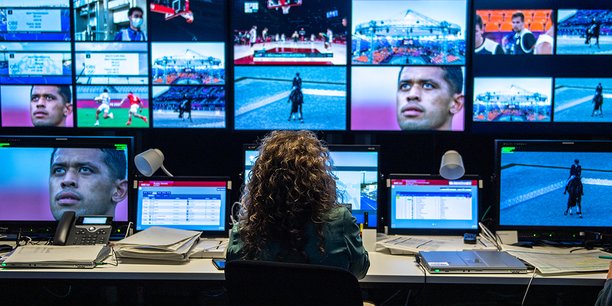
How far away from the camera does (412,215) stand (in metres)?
2.80

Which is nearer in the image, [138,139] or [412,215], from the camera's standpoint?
[412,215]

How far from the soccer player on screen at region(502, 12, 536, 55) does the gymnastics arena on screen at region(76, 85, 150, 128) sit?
1900mm

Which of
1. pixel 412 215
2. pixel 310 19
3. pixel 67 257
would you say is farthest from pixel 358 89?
pixel 67 257

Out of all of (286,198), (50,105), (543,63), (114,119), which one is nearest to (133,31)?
(114,119)

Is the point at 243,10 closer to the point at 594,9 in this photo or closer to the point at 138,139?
the point at 138,139

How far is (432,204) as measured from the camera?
2789mm

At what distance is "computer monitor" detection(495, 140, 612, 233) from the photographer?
2.72 metres

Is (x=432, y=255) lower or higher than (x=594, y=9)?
lower

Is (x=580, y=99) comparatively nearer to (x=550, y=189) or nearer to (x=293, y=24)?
→ (x=550, y=189)

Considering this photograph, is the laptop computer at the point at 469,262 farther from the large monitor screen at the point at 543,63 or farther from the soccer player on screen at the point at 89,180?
the soccer player on screen at the point at 89,180

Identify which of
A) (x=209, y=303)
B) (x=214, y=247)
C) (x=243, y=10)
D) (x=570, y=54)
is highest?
(x=243, y=10)

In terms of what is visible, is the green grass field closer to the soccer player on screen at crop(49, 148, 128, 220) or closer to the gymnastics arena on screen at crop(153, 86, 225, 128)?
the gymnastics arena on screen at crop(153, 86, 225, 128)

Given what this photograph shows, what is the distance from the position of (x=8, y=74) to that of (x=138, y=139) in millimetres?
754

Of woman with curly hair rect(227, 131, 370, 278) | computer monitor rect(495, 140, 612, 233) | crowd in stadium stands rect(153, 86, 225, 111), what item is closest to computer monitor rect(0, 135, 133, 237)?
crowd in stadium stands rect(153, 86, 225, 111)
